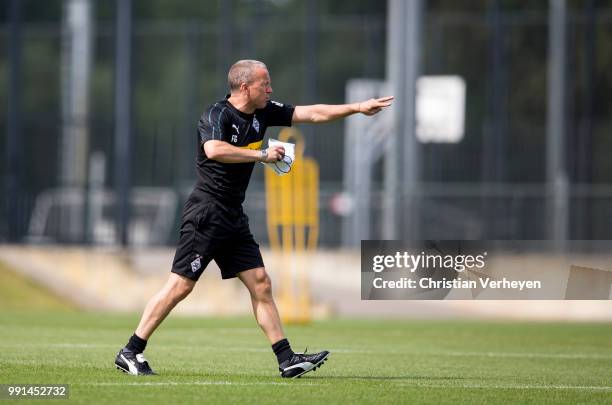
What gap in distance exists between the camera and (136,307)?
2414 cm

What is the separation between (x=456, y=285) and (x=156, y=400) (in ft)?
15.4

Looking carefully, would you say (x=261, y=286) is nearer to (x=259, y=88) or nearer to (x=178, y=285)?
(x=178, y=285)

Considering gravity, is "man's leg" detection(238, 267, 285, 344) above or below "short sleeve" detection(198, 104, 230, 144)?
below

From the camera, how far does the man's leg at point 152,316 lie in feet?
33.4

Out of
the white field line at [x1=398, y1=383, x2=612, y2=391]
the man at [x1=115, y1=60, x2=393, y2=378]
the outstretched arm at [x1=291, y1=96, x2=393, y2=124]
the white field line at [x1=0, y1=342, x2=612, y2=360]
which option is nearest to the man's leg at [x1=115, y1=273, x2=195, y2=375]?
the man at [x1=115, y1=60, x2=393, y2=378]

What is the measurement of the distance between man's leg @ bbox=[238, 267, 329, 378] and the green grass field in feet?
0.47

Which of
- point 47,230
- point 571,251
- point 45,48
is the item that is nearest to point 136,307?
point 47,230

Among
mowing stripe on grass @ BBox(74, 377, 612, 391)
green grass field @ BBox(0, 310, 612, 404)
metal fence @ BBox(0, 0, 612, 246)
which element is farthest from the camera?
metal fence @ BBox(0, 0, 612, 246)

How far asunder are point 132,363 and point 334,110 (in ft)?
7.59

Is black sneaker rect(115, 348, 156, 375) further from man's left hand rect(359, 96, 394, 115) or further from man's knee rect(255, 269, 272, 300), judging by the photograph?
man's left hand rect(359, 96, 394, 115)

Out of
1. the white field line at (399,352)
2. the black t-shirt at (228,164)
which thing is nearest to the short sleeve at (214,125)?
the black t-shirt at (228,164)

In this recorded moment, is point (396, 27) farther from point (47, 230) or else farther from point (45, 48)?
point (45, 48)

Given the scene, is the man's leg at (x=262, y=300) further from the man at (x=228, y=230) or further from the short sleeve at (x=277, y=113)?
the short sleeve at (x=277, y=113)

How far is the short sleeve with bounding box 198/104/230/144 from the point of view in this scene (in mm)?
9953
